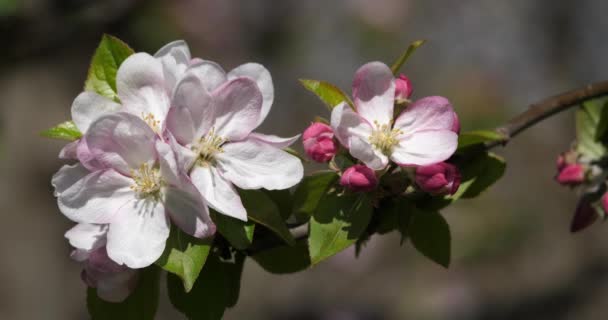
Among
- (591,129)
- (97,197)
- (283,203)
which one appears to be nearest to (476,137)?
(283,203)

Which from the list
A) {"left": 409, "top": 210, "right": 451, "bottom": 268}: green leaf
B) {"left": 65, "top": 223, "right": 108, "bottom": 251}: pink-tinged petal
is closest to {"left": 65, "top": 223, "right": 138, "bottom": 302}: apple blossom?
{"left": 65, "top": 223, "right": 108, "bottom": 251}: pink-tinged petal

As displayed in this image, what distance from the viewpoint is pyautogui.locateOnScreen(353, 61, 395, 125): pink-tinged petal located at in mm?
1126

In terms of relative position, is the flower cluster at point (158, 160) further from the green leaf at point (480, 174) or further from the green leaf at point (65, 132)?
the green leaf at point (480, 174)

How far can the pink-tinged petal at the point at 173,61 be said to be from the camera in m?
1.08

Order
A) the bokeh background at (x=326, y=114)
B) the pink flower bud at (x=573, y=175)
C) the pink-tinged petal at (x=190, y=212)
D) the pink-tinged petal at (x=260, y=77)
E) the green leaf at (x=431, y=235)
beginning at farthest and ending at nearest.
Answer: the bokeh background at (x=326, y=114)
the pink flower bud at (x=573, y=175)
the green leaf at (x=431, y=235)
the pink-tinged petal at (x=260, y=77)
the pink-tinged petal at (x=190, y=212)

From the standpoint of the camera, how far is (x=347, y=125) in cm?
111

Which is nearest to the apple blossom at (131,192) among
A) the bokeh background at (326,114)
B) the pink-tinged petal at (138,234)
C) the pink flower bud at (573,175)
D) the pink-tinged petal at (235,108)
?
the pink-tinged petal at (138,234)

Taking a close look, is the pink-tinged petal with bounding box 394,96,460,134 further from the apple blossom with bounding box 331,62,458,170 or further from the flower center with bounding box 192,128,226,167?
the flower center with bounding box 192,128,226,167

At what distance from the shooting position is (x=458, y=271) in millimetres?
4402

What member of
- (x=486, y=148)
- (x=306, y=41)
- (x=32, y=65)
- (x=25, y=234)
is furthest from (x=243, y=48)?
(x=486, y=148)

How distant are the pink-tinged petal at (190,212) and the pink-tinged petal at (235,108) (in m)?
0.11

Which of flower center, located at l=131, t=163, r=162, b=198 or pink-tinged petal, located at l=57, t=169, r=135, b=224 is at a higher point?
flower center, located at l=131, t=163, r=162, b=198

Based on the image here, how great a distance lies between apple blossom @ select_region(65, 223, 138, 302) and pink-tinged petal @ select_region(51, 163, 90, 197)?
6cm

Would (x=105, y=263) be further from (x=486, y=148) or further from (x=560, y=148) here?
(x=560, y=148)
